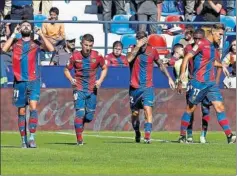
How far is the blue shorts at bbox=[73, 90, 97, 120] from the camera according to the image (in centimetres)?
2059

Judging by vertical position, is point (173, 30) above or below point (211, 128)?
above

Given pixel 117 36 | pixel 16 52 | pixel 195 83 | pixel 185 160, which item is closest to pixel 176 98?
pixel 117 36

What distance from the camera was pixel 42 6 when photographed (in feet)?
96.6

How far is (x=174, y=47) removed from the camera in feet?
86.9

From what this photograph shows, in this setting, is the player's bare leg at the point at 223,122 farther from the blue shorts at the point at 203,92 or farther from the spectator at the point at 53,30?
the spectator at the point at 53,30

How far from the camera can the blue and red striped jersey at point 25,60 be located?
19.2 m

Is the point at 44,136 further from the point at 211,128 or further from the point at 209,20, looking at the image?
the point at 209,20

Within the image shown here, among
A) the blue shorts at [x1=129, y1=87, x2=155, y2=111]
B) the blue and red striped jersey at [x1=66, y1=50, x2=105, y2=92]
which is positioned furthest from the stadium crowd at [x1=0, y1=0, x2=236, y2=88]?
the blue and red striped jersey at [x1=66, y1=50, x2=105, y2=92]

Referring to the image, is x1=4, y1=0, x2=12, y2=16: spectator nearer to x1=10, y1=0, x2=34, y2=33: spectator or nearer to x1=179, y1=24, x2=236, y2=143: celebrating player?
x1=10, y1=0, x2=34, y2=33: spectator

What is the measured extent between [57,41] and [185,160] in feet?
36.1

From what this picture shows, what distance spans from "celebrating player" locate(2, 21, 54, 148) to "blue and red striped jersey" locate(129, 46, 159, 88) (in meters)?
2.83

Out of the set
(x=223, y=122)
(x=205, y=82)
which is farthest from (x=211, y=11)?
(x=223, y=122)

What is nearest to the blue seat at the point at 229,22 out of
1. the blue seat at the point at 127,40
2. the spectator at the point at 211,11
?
the spectator at the point at 211,11

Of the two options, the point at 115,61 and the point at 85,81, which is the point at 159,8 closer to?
the point at 115,61
